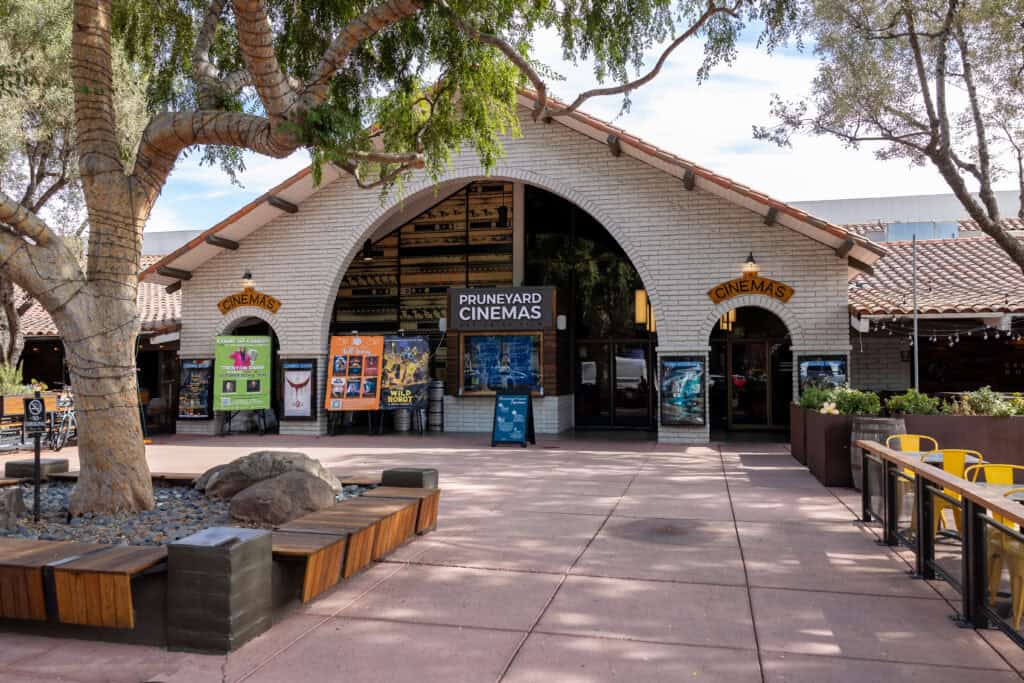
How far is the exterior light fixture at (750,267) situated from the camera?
13852 millimetres

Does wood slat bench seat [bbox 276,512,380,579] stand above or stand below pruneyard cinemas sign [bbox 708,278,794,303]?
below

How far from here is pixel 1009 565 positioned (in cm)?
392

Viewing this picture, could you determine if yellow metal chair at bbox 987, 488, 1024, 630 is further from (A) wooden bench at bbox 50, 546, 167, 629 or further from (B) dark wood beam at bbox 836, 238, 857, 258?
(B) dark wood beam at bbox 836, 238, 857, 258

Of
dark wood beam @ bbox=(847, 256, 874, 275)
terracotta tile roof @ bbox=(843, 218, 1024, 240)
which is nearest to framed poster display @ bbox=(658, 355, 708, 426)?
dark wood beam @ bbox=(847, 256, 874, 275)

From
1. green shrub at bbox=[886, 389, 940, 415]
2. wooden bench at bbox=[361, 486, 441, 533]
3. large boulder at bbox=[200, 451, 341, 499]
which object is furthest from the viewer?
green shrub at bbox=[886, 389, 940, 415]

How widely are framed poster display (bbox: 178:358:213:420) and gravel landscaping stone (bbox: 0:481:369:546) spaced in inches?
385

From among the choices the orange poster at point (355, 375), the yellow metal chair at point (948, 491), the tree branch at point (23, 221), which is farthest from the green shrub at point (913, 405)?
the orange poster at point (355, 375)

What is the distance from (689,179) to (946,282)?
6.25 meters

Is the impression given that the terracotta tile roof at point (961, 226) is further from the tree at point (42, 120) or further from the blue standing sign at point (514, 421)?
the tree at point (42, 120)

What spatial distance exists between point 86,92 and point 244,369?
1088cm

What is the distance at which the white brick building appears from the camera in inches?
549

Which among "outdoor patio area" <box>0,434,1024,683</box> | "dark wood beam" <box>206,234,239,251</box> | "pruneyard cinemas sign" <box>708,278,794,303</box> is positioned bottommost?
"outdoor patio area" <box>0,434,1024,683</box>

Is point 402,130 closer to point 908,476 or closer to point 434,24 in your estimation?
point 434,24

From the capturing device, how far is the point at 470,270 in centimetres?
1788
